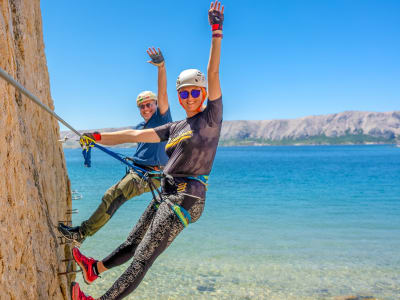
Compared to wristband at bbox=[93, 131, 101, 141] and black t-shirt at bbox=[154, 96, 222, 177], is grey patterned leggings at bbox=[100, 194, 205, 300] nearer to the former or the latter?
black t-shirt at bbox=[154, 96, 222, 177]

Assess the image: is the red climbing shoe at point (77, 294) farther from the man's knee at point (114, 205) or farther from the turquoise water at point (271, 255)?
the turquoise water at point (271, 255)

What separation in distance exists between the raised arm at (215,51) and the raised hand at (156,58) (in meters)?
1.61

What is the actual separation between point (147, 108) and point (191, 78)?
2052 millimetres

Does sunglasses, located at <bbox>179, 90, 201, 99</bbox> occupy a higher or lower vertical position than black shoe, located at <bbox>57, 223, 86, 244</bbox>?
higher

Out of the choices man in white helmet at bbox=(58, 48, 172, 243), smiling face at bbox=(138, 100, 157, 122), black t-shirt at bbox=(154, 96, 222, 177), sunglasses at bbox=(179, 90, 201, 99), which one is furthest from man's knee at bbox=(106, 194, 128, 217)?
sunglasses at bbox=(179, 90, 201, 99)

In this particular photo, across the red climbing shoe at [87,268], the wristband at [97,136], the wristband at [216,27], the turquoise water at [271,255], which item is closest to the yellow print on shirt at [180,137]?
the wristband at [97,136]

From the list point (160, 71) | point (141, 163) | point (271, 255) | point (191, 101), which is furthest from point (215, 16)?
point (271, 255)

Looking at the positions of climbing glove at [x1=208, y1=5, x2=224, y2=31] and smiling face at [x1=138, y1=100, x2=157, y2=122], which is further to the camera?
smiling face at [x1=138, y1=100, x2=157, y2=122]

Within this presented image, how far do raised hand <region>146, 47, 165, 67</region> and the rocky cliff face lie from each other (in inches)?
55.5

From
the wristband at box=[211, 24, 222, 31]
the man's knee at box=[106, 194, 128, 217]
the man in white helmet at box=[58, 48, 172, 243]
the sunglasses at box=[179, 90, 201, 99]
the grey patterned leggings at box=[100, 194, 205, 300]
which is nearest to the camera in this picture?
the grey patterned leggings at box=[100, 194, 205, 300]

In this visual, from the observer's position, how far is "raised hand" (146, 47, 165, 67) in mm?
5359

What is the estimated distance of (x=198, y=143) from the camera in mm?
3893

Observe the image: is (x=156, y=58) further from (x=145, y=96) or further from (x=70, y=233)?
(x=70, y=233)

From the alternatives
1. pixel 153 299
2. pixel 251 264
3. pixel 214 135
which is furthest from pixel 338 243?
pixel 214 135
